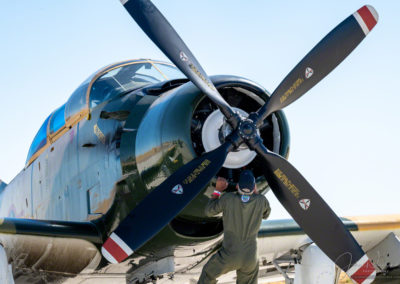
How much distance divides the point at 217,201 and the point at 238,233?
366 mm

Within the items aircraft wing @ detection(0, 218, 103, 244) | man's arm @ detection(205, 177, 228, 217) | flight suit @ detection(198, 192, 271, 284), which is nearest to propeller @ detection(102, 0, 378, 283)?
man's arm @ detection(205, 177, 228, 217)

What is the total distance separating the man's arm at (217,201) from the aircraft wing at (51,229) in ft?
6.05

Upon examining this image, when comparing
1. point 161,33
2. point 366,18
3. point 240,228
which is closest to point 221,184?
point 240,228

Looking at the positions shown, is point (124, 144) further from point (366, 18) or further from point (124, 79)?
point (366, 18)

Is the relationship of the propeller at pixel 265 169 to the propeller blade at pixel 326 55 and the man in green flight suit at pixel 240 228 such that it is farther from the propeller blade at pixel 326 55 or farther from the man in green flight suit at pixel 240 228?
the man in green flight suit at pixel 240 228

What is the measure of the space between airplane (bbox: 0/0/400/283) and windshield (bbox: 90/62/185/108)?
0.01 meters

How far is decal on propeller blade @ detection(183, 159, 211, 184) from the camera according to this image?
19.1ft

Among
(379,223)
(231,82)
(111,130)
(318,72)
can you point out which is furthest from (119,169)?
(379,223)

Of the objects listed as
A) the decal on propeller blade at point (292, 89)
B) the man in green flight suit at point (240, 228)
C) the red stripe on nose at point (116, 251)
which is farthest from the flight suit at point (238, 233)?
the decal on propeller blade at point (292, 89)

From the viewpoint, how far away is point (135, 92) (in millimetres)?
7379

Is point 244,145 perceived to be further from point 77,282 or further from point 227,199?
point 77,282

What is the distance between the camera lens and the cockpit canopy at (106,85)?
774cm

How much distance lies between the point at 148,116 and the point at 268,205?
1.69 m

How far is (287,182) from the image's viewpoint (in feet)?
19.8
